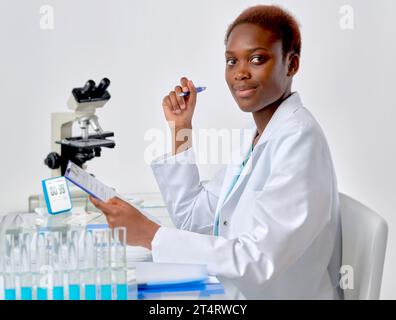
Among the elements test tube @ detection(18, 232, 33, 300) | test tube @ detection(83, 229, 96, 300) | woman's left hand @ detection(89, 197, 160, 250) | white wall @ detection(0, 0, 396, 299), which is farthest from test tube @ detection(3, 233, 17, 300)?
white wall @ detection(0, 0, 396, 299)

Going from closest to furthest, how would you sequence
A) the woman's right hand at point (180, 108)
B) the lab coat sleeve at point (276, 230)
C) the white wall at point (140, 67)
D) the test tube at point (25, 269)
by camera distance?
1. the test tube at point (25, 269)
2. the lab coat sleeve at point (276, 230)
3. the woman's right hand at point (180, 108)
4. the white wall at point (140, 67)

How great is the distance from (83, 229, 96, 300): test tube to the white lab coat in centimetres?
30

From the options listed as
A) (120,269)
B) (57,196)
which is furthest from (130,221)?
(57,196)

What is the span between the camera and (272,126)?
1.59m

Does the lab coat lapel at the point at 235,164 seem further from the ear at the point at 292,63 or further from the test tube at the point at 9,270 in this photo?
the test tube at the point at 9,270

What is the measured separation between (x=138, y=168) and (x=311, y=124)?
1.48 metres

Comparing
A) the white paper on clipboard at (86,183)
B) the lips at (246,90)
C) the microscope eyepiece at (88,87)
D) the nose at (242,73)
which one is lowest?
the white paper on clipboard at (86,183)

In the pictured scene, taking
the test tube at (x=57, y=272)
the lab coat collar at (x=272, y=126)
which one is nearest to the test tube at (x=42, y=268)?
the test tube at (x=57, y=272)

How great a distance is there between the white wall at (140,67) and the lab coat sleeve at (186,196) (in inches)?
37.1

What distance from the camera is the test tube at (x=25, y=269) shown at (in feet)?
3.74

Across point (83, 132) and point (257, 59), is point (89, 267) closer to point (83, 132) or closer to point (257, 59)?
point (257, 59)

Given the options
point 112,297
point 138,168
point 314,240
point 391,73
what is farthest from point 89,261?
point 391,73

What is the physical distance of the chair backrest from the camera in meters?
1.43

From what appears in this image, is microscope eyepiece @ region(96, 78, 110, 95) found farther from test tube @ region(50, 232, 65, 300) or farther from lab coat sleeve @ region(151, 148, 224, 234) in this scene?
test tube @ region(50, 232, 65, 300)
